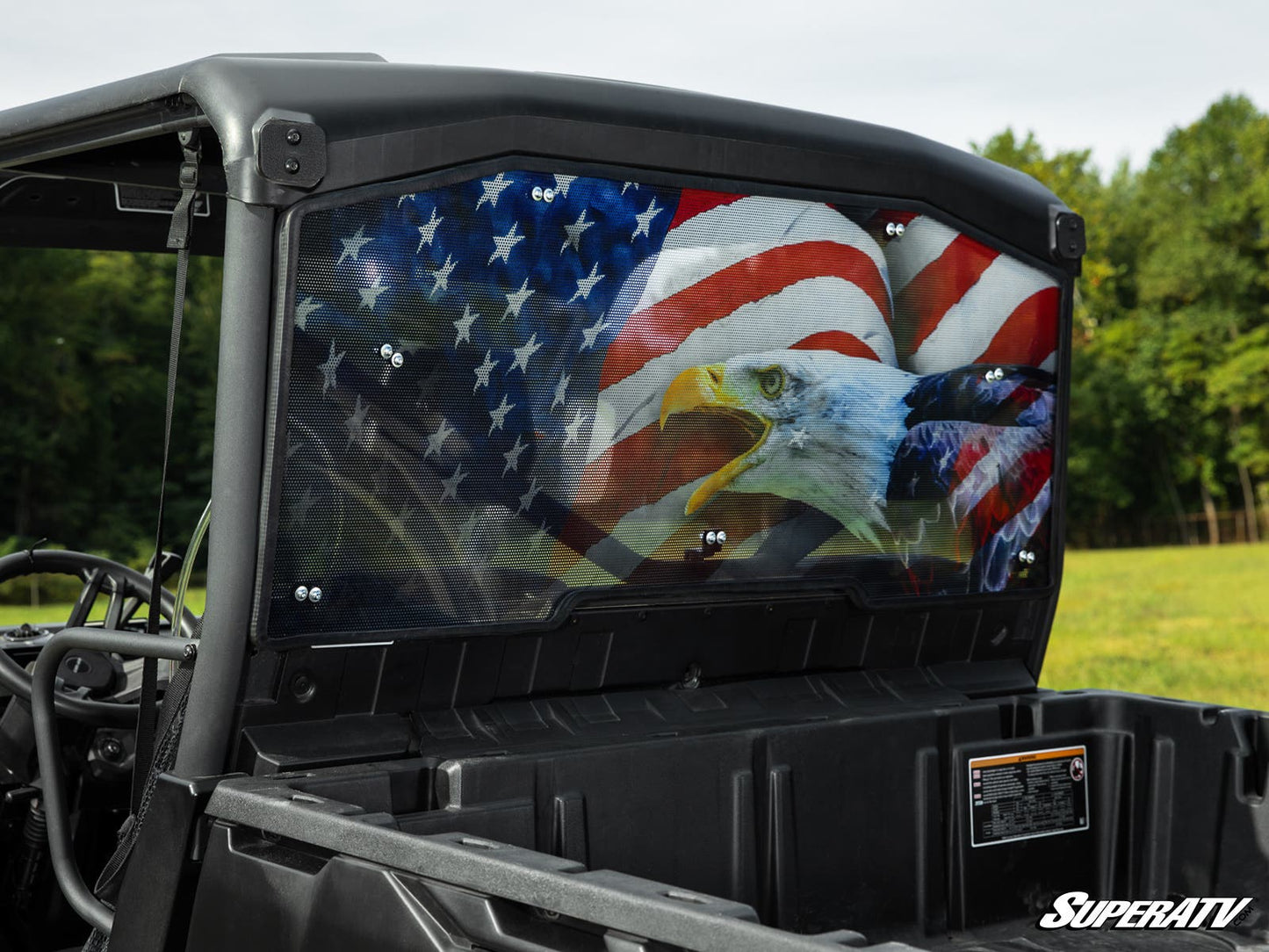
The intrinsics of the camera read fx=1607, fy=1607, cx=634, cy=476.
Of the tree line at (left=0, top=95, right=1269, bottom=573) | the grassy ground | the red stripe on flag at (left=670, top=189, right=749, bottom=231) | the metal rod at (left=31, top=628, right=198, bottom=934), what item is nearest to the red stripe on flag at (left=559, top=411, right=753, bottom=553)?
the red stripe on flag at (left=670, top=189, right=749, bottom=231)

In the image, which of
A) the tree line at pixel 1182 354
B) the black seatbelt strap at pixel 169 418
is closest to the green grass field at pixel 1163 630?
the black seatbelt strap at pixel 169 418

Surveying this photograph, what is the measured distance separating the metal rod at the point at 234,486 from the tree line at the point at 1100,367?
31.3m

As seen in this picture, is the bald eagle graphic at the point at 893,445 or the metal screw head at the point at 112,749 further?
the metal screw head at the point at 112,749

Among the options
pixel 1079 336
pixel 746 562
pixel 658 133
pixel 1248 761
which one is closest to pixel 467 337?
pixel 658 133

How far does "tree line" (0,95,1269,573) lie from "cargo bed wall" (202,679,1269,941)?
31.0 metres

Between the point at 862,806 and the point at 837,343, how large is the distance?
921mm

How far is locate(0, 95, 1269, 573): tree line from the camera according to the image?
3894 centimetres

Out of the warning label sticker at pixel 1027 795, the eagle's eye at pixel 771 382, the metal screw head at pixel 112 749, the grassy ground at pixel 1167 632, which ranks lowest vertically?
the grassy ground at pixel 1167 632

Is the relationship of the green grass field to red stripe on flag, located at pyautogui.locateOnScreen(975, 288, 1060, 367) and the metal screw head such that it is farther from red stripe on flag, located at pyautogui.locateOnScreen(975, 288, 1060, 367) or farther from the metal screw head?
red stripe on flag, located at pyautogui.locateOnScreen(975, 288, 1060, 367)

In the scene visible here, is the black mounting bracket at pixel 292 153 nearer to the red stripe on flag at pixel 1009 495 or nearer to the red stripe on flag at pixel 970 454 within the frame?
the red stripe on flag at pixel 970 454

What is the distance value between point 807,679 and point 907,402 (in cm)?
62

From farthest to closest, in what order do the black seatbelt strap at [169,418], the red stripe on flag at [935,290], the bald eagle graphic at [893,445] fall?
the red stripe on flag at [935,290] → the bald eagle graphic at [893,445] → the black seatbelt strap at [169,418]

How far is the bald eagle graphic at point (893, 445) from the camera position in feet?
10.2

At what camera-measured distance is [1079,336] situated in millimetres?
64438
